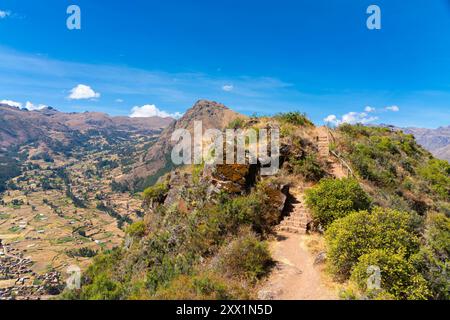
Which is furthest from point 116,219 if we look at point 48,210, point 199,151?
point 199,151

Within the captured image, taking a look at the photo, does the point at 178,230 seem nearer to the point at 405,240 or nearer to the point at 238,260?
the point at 238,260

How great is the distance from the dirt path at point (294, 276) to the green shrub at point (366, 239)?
0.86 m

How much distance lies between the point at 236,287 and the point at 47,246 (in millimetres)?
142518

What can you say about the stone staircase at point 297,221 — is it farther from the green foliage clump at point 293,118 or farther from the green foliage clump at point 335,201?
the green foliage clump at point 293,118

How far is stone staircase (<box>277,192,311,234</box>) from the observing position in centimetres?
1311

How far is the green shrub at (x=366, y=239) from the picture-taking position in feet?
29.0

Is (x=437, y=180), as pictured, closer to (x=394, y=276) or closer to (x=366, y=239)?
(x=366, y=239)

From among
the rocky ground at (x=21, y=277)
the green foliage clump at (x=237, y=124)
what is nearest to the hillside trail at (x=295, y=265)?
the green foliage clump at (x=237, y=124)

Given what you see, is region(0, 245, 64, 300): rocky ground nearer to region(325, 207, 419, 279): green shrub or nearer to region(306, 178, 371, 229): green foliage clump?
region(306, 178, 371, 229): green foliage clump

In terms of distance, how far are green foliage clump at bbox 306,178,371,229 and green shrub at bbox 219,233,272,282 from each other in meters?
4.05

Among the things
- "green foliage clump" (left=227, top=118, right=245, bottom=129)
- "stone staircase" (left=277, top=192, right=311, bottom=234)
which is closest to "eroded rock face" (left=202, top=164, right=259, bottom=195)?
"stone staircase" (left=277, top=192, right=311, bottom=234)

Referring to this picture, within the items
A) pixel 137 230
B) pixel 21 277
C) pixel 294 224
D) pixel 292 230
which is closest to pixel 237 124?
pixel 137 230

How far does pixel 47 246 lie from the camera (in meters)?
121

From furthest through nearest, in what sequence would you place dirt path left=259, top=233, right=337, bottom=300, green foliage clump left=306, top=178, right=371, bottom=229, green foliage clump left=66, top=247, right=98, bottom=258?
green foliage clump left=66, top=247, right=98, bottom=258
green foliage clump left=306, top=178, right=371, bottom=229
dirt path left=259, top=233, right=337, bottom=300
